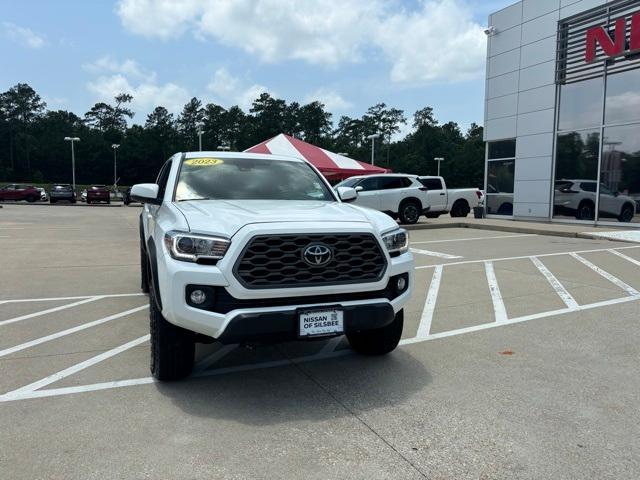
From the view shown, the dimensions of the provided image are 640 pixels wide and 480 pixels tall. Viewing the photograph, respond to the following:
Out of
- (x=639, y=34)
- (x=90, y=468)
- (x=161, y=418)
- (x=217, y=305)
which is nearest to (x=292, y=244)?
(x=217, y=305)

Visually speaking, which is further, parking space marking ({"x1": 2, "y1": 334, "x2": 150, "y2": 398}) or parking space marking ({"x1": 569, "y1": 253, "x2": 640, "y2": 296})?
parking space marking ({"x1": 569, "y1": 253, "x2": 640, "y2": 296})

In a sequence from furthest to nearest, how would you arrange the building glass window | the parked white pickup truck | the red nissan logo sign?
the building glass window
the parked white pickup truck
the red nissan logo sign

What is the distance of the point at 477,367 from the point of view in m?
4.36

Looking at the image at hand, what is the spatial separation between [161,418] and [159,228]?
142 cm

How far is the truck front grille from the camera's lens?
3445mm

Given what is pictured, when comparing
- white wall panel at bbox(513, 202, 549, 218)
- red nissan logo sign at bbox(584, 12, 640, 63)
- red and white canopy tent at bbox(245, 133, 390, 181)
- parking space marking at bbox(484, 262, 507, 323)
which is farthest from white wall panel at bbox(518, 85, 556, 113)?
parking space marking at bbox(484, 262, 507, 323)

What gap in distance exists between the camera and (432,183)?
20531 millimetres

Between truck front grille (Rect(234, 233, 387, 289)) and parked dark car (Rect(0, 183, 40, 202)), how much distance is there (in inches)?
1917

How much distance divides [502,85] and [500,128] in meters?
1.88

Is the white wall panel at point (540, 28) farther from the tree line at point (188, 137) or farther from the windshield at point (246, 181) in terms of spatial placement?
the tree line at point (188, 137)

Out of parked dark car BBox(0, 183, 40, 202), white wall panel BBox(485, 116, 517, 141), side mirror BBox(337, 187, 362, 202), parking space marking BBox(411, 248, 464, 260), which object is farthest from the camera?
parked dark car BBox(0, 183, 40, 202)

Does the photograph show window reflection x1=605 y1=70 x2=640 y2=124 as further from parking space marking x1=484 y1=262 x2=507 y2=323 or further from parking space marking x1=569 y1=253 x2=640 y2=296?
parking space marking x1=484 y1=262 x2=507 y2=323

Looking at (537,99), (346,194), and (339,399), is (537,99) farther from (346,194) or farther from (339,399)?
(339,399)

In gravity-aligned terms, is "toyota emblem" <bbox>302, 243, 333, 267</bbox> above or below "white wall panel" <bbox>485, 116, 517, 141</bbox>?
below
